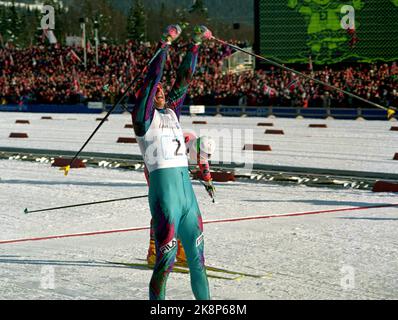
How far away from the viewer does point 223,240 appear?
33.6 feet

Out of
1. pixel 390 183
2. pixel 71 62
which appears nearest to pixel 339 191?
pixel 390 183

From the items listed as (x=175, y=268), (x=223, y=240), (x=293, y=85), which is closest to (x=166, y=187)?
(x=175, y=268)

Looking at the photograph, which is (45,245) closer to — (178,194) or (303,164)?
(178,194)

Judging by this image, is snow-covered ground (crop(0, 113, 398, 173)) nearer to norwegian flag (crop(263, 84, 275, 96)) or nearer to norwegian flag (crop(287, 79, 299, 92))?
norwegian flag (crop(287, 79, 299, 92))

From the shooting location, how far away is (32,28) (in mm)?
186000

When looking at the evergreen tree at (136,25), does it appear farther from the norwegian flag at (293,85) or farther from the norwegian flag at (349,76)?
the norwegian flag at (349,76)

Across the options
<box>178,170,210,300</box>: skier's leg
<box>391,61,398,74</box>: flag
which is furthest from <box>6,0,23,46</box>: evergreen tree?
<box>178,170,210,300</box>: skier's leg

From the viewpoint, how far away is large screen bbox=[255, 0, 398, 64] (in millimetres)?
39031

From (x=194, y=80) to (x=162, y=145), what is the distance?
1603 inches

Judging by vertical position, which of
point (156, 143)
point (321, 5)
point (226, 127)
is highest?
point (321, 5)

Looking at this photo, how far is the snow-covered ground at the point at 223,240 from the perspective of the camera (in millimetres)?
7695

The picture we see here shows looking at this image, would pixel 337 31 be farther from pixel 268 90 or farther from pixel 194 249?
pixel 194 249

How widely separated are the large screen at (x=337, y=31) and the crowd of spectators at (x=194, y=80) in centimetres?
77

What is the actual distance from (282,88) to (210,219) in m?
29.4
